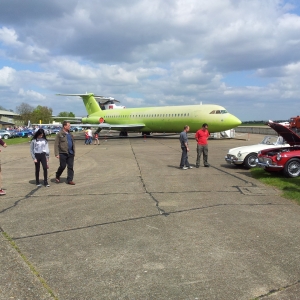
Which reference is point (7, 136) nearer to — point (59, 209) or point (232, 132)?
point (232, 132)

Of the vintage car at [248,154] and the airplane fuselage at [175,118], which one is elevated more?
the airplane fuselage at [175,118]

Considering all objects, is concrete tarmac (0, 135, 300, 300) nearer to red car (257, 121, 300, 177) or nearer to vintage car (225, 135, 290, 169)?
red car (257, 121, 300, 177)

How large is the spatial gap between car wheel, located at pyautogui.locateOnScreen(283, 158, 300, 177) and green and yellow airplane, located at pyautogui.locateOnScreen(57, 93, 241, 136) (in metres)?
22.4

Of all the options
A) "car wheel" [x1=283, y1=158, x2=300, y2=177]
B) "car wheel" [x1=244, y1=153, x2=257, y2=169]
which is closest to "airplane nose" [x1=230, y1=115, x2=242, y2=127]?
"car wheel" [x1=244, y1=153, x2=257, y2=169]

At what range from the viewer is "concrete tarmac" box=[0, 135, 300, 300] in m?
3.85

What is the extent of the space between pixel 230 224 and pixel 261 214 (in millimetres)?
1004

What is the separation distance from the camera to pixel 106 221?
21.1 ft

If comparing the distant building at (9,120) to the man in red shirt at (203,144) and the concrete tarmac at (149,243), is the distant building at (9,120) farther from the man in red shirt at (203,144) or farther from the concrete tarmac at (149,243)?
the concrete tarmac at (149,243)

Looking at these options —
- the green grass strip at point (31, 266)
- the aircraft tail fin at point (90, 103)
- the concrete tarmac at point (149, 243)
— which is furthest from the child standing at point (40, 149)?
the aircraft tail fin at point (90, 103)

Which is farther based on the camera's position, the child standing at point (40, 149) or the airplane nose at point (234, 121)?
the airplane nose at point (234, 121)

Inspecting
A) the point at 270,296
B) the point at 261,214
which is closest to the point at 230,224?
the point at 261,214

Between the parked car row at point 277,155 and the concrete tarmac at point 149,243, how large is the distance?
2009 mm

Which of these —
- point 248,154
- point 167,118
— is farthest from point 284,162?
point 167,118

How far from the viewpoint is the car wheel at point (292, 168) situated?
36.5 ft
